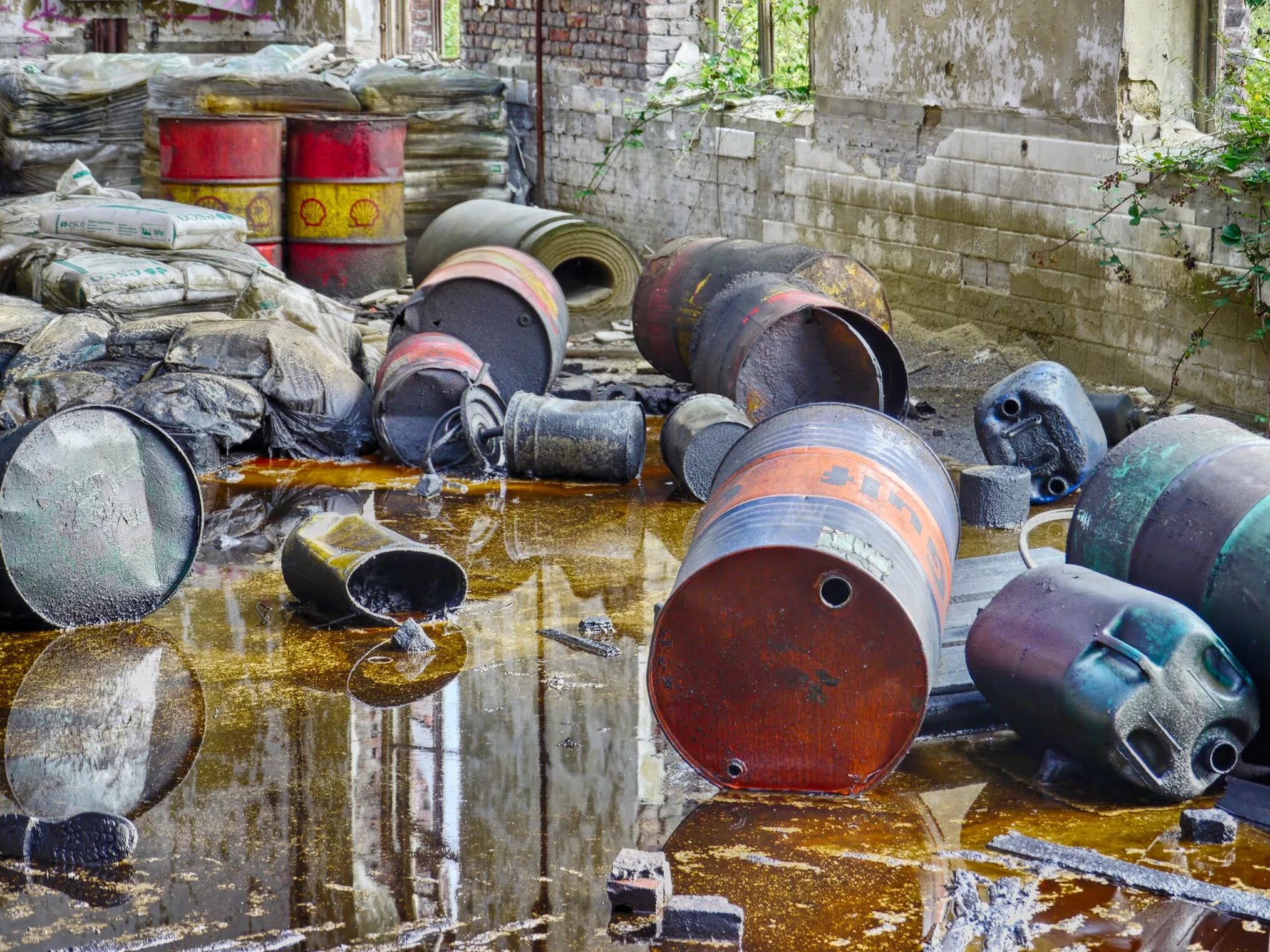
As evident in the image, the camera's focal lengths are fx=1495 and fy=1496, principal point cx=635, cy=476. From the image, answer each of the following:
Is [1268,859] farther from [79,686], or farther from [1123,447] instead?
[79,686]

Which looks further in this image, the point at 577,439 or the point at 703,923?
the point at 577,439

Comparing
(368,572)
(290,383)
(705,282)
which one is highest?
(705,282)

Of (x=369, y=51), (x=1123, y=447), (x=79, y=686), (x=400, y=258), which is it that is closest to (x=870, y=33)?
(x=400, y=258)

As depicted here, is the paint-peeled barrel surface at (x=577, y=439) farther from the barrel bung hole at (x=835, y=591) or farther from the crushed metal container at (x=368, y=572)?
the barrel bung hole at (x=835, y=591)

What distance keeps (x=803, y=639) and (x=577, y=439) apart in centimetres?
333

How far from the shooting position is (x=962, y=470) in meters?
6.85

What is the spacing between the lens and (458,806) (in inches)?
152

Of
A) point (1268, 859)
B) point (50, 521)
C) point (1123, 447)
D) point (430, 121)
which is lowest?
point (1268, 859)

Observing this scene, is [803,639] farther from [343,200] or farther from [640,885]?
[343,200]

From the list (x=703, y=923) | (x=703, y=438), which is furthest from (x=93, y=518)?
(x=703, y=923)

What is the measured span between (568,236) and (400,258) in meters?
1.75

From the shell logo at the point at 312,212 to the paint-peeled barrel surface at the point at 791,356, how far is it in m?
4.45

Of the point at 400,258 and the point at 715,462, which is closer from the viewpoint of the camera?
the point at 715,462

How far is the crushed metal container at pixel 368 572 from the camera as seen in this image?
5.22 m
